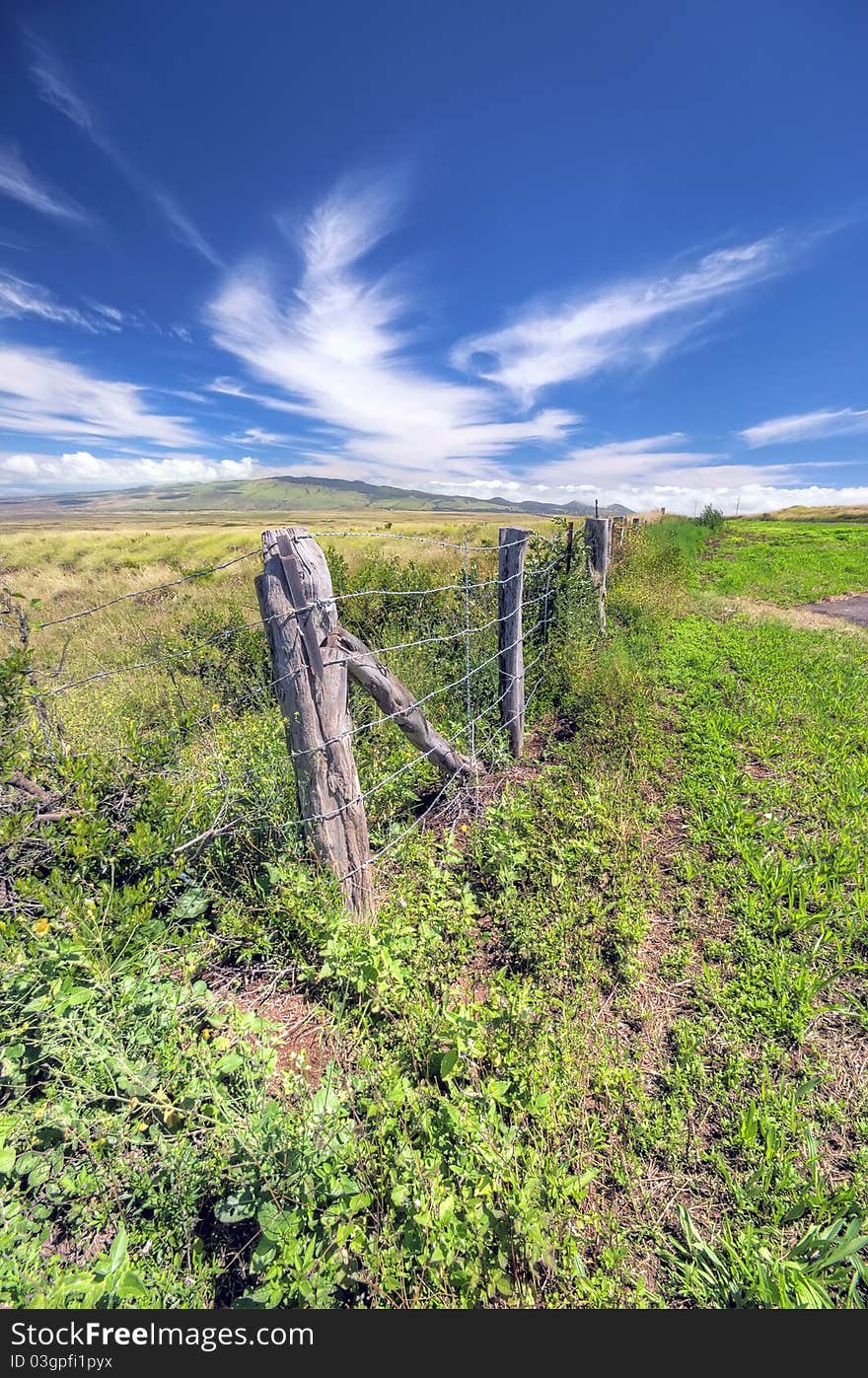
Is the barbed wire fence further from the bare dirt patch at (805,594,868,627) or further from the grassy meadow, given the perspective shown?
the bare dirt patch at (805,594,868,627)

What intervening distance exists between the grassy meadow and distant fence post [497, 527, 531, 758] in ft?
2.27

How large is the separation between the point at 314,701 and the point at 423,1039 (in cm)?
157

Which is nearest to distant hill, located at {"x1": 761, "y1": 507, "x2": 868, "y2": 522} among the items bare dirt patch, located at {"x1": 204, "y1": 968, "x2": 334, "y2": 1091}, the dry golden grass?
the dry golden grass

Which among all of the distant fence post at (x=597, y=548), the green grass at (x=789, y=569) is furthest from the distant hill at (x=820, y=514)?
the distant fence post at (x=597, y=548)

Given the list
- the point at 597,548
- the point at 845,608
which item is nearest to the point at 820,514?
the point at 845,608

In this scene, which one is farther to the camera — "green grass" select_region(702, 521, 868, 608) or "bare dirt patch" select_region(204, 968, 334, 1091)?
"green grass" select_region(702, 521, 868, 608)

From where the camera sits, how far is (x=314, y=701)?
239 cm

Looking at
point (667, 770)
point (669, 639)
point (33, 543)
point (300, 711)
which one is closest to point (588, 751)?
point (667, 770)

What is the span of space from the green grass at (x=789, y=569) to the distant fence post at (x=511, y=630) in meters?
9.61

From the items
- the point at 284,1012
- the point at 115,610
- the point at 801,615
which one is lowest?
the point at 284,1012

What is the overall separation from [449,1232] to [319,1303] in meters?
0.40

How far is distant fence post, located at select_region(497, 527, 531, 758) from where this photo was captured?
13.9 ft

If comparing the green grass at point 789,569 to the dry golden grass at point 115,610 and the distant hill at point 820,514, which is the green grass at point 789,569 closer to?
the dry golden grass at point 115,610

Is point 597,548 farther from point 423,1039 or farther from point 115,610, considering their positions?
point 115,610
